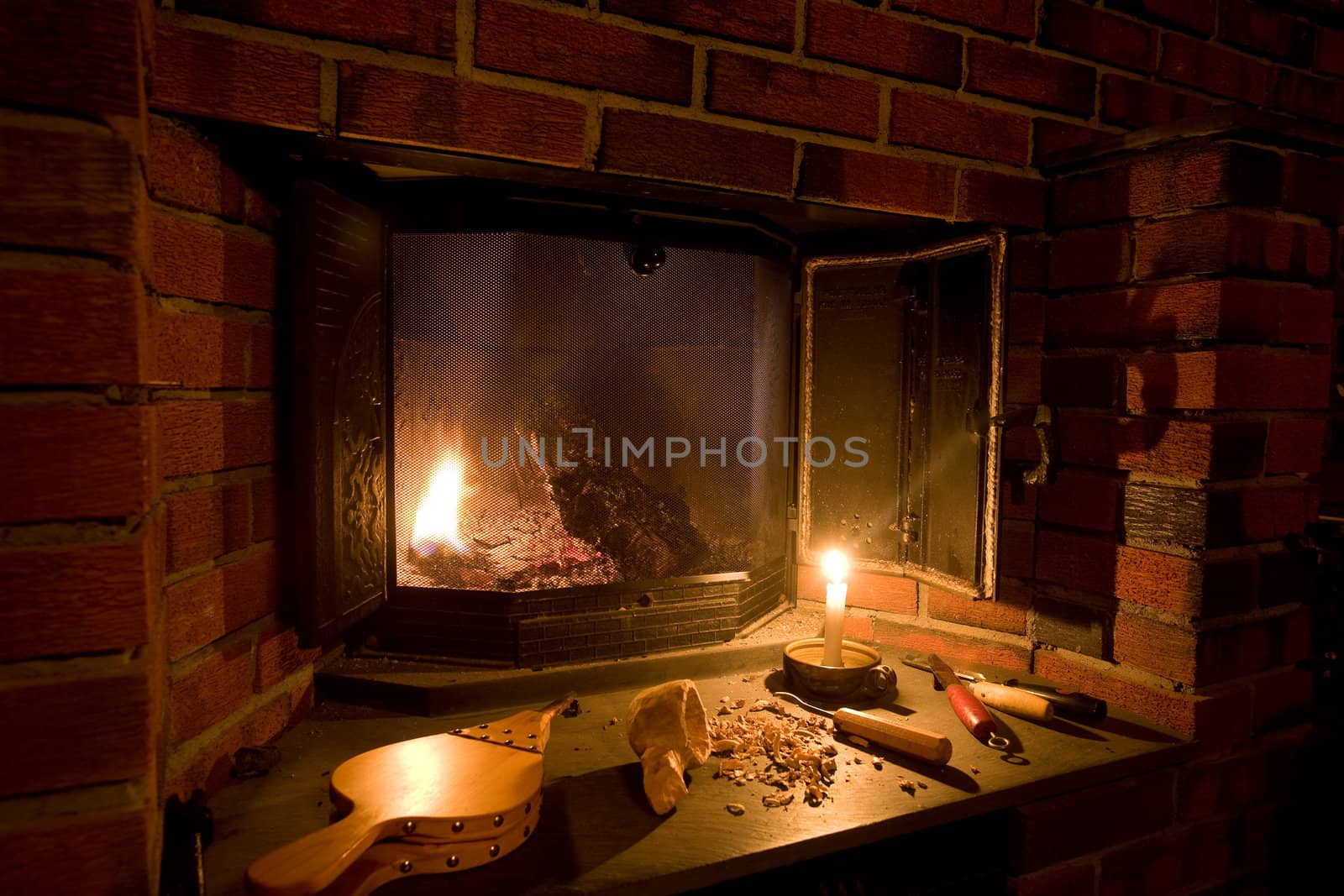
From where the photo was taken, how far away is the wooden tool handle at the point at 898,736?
3.44ft

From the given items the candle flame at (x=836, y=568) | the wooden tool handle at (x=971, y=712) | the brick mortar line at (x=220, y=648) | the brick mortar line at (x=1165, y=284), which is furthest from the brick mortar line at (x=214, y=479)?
the brick mortar line at (x=1165, y=284)

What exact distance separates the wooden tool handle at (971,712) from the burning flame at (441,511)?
857mm

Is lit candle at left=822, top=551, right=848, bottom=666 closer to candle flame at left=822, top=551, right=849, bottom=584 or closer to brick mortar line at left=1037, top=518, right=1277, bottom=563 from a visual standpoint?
candle flame at left=822, top=551, right=849, bottom=584

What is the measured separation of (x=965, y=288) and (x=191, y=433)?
1.22m

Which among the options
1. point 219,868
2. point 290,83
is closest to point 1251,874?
point 219,868

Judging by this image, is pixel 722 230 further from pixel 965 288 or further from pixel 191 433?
pixel 191 433

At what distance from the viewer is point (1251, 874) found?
130 cm

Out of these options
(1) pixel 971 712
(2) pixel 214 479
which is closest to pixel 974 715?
(1) pixel 971 712

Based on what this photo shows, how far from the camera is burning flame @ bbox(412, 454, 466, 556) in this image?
1.25m

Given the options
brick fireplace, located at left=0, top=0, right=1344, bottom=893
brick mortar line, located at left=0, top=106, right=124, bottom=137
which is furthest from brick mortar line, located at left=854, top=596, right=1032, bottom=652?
brick mortar line, located at left=0, top=106, right=124, bottom=137

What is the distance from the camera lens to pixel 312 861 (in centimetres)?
74

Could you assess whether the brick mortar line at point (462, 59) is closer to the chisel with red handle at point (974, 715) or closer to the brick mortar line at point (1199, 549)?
the brick mortar line at point (1199, 549)

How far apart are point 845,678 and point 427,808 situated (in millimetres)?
693

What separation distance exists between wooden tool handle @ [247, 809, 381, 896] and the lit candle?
748mm
